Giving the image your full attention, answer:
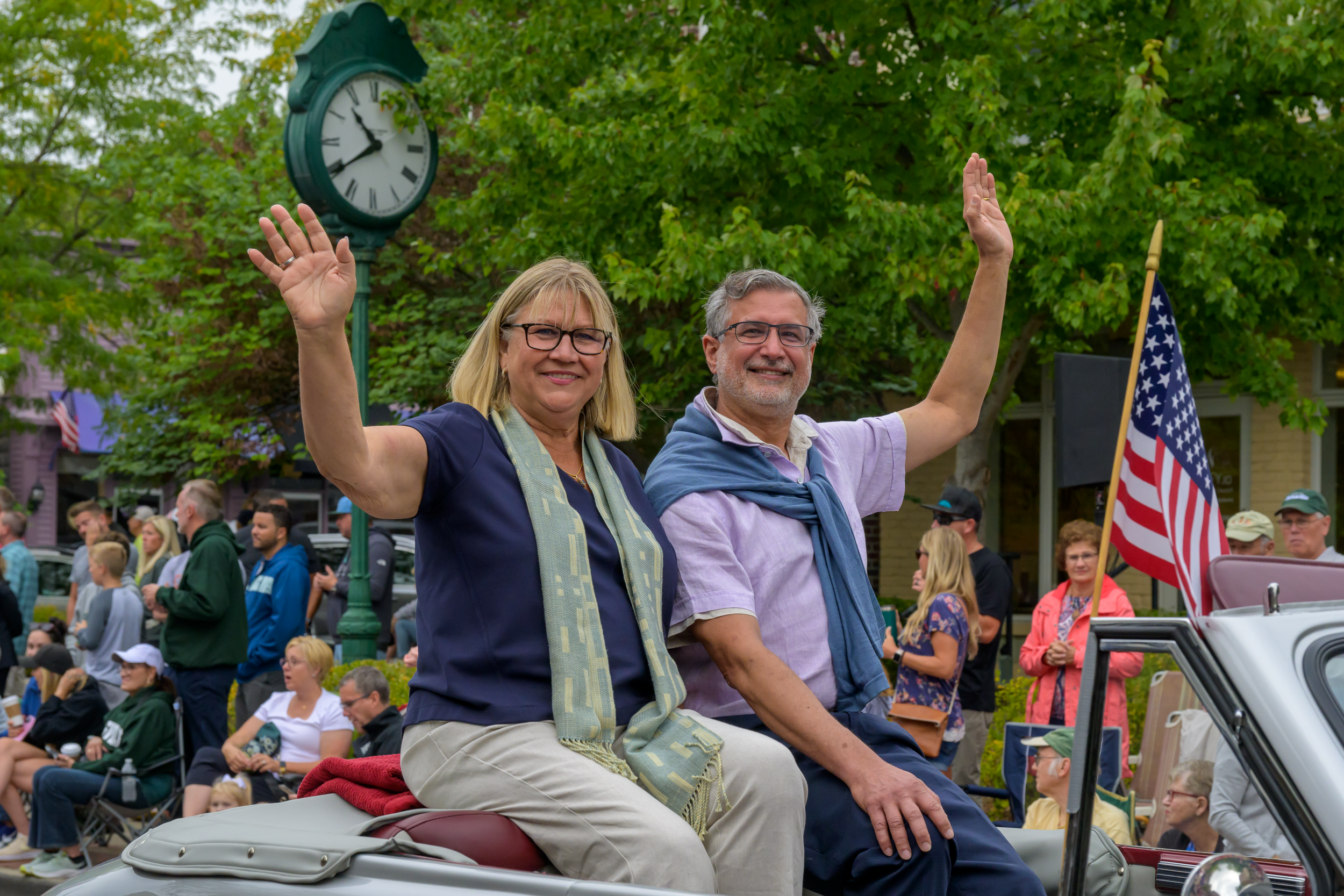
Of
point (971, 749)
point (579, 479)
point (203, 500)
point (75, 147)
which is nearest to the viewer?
point (579, 479)

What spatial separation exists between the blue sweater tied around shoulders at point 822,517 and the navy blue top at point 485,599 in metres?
0.29

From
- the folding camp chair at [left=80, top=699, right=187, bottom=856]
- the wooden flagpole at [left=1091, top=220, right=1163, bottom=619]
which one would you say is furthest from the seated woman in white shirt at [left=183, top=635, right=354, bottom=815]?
the wooden flagpole at [left=1091, top=220, right=1163, bottom=619]

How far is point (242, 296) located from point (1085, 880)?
1710 centimetres

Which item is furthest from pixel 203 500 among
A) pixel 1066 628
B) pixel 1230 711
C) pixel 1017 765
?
pixel 1230 711

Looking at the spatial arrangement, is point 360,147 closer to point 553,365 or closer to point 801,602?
point 553,365

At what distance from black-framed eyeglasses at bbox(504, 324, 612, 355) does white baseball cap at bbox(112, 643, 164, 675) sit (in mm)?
6249

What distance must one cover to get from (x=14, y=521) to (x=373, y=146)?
540 cm

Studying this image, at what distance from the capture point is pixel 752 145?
9.49 m

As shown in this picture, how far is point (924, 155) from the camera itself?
10.2 metres

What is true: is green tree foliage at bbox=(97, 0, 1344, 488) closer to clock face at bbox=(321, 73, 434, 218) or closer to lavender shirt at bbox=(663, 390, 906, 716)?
clock face at bbox=(321, 73, 434, 218)

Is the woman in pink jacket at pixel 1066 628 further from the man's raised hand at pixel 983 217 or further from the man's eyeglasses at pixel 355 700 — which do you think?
the man's eyeglasses at pixel 355 700

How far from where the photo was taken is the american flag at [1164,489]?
2.87 meters

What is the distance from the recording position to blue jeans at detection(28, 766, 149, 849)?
7.96m

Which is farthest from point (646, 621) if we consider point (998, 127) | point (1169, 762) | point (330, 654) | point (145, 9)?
point (145, 9)
